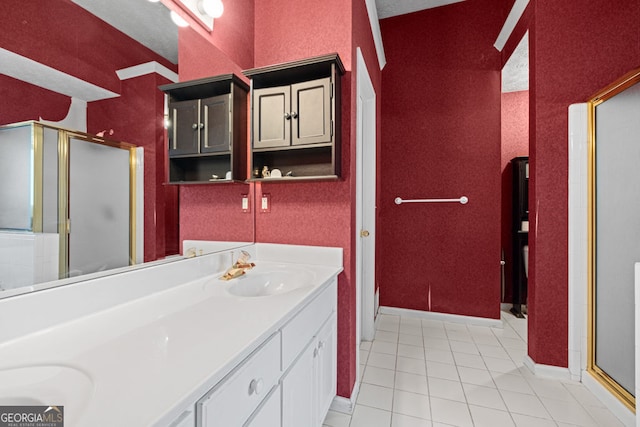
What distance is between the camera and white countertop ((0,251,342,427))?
417 millimetres

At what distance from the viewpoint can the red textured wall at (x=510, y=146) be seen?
2.95 metres

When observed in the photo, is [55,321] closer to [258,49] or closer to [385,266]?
[258,49]

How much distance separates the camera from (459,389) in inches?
65.9

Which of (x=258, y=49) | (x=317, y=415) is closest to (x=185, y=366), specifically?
(x=317, y=415)

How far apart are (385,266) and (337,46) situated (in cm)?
219

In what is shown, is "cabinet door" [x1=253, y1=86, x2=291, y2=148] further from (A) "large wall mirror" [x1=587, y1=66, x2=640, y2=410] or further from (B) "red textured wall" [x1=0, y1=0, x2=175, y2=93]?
(A) "large wall mirror" [x1=587, y1=66, x2=640, y2=410]

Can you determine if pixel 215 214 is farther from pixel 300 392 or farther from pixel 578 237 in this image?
pixel 578 237

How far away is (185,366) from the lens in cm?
53

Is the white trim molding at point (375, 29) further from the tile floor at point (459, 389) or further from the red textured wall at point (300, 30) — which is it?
the tile floor at point (459, 389)

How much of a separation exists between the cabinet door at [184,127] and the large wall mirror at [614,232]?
2296 mm

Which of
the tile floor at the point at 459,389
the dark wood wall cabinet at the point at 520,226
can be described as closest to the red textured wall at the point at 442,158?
the dark wood wall cabinet at the point at 520,226

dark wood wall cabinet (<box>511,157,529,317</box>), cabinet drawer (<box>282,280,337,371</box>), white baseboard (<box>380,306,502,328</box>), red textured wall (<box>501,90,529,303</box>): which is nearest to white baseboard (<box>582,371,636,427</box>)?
white baseboard (<box>380,306,502,328</box>)

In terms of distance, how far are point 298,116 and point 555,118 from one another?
176 cm

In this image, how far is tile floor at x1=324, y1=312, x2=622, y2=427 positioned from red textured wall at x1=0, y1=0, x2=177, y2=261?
150cm
